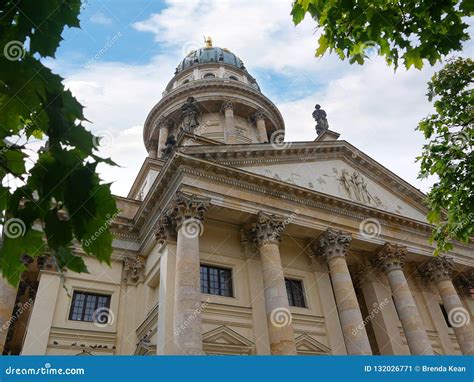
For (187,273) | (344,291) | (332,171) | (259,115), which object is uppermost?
(259,115)

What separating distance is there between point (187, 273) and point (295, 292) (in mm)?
7483

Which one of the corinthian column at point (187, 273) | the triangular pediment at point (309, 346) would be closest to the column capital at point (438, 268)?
the triangular pediment at point (309, 346)

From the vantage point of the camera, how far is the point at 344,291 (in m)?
18.0

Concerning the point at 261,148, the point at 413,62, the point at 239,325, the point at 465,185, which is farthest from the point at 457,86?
the point at 239,325

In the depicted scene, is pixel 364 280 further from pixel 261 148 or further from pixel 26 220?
pixel 26 220

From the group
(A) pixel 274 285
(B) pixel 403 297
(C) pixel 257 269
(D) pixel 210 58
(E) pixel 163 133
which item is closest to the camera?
(A) pixel 274 285

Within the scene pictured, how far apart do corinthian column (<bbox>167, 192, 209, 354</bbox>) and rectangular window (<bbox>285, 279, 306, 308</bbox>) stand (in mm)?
6330

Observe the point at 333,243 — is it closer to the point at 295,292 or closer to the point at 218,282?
the point at 295,292

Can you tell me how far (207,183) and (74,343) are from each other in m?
9.14

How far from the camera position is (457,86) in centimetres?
1224

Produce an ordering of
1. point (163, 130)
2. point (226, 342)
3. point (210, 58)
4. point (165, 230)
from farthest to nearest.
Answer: point (210, 58) → point (163, 130) → point (165, 230) → point (226, 342)

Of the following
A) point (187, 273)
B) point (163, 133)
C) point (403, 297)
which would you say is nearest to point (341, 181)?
point (403, 297)

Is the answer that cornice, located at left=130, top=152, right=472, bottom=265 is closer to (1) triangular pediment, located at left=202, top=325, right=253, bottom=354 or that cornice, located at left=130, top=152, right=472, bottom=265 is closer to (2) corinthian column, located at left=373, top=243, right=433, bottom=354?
(2) corinthian column, located at left=373, top=243, right=433, bottom=354

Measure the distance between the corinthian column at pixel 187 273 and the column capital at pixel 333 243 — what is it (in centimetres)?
649
